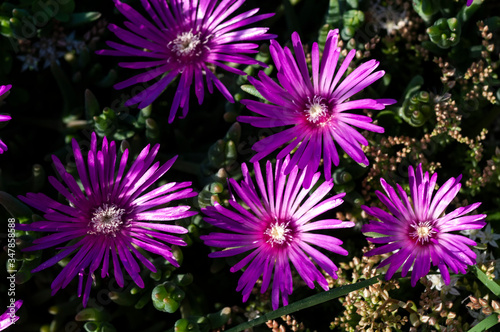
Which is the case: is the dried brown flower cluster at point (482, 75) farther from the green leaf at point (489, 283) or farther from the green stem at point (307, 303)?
the green stem at point (307, 303)

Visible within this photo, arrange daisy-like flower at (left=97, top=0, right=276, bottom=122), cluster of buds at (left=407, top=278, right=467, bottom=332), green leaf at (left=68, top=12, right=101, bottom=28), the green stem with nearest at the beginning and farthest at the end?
the green stem, cluster of buds at (left=407, top=278, right=467, bottom=332), daisy-like flower at (left=97, top=0, right=276, bottom=122), green leaf at (left=68, top=12, right=101, bottom=28)

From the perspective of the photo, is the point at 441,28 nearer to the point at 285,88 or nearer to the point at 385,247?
the point at 285,88

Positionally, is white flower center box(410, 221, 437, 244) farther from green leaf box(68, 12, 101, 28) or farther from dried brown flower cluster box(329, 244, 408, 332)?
green leaf box(68, 12, 101, 28)

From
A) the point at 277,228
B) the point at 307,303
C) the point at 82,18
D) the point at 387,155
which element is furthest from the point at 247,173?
the point at 82,18

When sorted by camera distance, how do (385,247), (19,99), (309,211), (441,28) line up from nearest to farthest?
(385,247) < (309,211) < (441,28) < (19,99)

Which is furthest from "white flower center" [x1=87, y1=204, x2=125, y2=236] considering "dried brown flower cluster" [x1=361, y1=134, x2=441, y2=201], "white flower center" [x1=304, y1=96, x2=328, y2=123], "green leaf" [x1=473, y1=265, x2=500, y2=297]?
"green leaf" [x1=473, y1=265, x2=500, y2=297]

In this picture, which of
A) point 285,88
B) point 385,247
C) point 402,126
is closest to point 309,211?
point 385,247

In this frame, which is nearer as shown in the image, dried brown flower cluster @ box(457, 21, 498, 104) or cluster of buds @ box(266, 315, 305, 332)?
cluster of buds @ box(266, 315, 305, 332)
